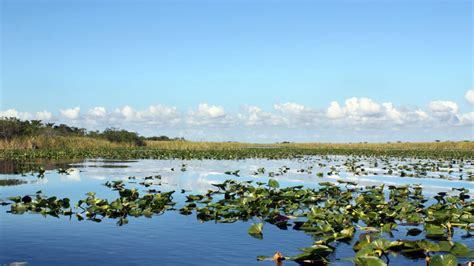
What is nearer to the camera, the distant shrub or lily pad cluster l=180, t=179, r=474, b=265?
lily pad cluster l=180, t=179, r=474, b=265

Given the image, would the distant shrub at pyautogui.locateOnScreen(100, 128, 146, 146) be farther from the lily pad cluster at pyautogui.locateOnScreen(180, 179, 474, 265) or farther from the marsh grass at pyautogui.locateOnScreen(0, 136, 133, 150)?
the lily pad cluster at pyautogui.locateOnScreen(180, 179, 474, 265)

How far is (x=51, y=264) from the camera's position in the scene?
20.7ft

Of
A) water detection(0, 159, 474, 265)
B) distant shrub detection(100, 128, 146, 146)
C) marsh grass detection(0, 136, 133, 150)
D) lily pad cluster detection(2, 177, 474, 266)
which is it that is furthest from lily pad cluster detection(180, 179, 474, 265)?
distant shrub detection(100, 128, 146, 146)

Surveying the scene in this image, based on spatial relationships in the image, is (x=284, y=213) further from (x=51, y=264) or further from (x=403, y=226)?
(x=51, y=264)

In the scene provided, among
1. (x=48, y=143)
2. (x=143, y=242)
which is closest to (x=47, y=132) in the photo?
(x=48, y=143)

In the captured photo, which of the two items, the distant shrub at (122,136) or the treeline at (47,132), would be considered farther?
the distant shrub at (122,136)

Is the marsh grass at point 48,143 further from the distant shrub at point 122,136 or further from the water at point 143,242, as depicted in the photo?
the water at point 143,242

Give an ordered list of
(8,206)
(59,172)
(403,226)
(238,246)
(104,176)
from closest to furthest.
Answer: (238,246)
(403,226)
(8,206)
(104,176)
(59,172)

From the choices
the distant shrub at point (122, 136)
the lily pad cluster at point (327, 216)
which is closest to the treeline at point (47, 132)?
the distant shrub at point (122, 136)

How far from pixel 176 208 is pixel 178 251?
4091 millimetres

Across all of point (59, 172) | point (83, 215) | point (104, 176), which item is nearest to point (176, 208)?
point (83, 215)

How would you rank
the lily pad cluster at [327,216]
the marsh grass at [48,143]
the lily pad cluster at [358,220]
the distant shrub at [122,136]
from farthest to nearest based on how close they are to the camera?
1. the distant shrub at [122,136]
2. the marsh grass at [48,143]
3. the lily pad cluster at [327,216]
4. the lily pad cluster at [358,220]

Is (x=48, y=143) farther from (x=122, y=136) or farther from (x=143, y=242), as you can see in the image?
(x=143, y=242)

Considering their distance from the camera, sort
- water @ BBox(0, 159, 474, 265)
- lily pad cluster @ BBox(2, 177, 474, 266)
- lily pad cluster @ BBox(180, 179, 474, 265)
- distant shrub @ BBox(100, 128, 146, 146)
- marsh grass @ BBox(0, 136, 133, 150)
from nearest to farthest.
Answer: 1. lily pad cluster @ BBox(180, 179, 474, 265)
2. water @ BBox(0, 159, 474, 265)
3. lily pad cluster @ BBox(2, 177, 474, 266)
4. marsh grass @ BBox(0, 136, 133, 150)
5. distant shrub @ BBox(100, 128, 146, 146)
